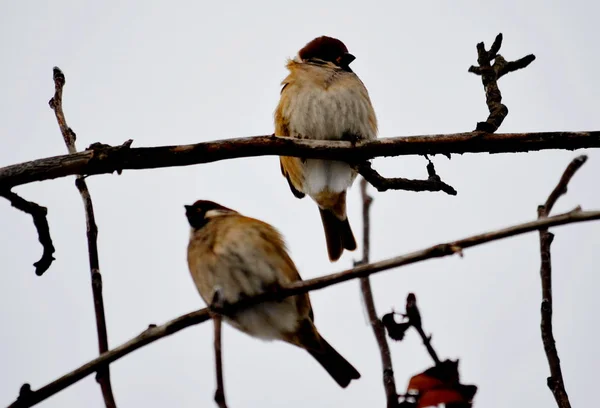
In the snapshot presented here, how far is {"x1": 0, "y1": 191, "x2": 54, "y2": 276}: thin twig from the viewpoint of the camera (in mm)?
3604

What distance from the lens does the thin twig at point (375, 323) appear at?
8.37ft

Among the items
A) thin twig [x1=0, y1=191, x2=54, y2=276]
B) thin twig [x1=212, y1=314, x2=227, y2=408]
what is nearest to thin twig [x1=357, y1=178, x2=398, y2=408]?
thin twig [x1=212, y1=314, x2=227, y2=408]

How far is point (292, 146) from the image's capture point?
169 inches

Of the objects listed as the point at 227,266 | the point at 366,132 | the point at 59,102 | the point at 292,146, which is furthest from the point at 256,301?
the point at 366,132

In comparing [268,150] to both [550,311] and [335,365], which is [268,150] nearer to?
[335,365]

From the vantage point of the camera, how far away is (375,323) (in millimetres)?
3199

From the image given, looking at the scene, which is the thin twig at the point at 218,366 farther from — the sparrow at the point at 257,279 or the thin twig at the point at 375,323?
the sparrow at the point at 257,279

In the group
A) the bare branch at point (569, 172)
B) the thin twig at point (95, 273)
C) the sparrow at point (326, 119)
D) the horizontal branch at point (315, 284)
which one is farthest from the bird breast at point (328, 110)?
the bare branch at point (569, 172)

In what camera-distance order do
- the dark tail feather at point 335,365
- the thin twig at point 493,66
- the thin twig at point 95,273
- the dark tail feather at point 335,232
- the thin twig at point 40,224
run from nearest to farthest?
the thin twig at point 95,273 < the thin twig at point 40,224 < the dark tail feather at point 335,365 < the thin twig at point 493,66 < the dark tail feather at point 335,232

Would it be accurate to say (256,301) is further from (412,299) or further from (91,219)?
(412,299)

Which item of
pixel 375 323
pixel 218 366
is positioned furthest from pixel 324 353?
pixel 218 366

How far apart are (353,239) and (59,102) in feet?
12.3

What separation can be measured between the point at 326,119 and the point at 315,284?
3.59 metres

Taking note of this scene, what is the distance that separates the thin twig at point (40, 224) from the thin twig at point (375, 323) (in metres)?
1.43
